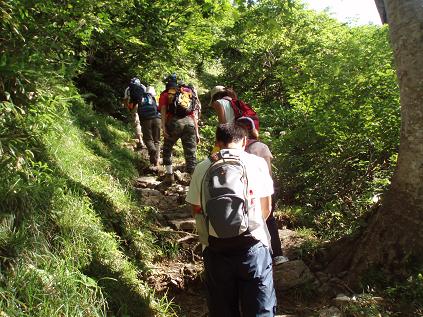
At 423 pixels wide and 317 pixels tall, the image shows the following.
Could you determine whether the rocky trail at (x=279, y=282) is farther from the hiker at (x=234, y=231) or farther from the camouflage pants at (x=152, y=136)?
the camouflage pants at (x=152, y=136)

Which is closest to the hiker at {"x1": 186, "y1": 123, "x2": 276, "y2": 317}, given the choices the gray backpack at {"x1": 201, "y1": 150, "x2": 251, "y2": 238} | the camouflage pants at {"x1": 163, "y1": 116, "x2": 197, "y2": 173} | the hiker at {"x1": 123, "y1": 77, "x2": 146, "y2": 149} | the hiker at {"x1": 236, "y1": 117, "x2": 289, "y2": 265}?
the gray backpack at {"x1": 201, "y1": 150, "x2": 251, "y2": 238}

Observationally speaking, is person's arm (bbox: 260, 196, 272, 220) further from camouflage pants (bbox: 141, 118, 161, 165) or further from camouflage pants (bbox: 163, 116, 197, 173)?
camouflage pants (bbox: 141, 118, 161, 165)

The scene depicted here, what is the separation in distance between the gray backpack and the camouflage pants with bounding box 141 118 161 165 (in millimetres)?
5685

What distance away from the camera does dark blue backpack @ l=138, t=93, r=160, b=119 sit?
8.45 metres

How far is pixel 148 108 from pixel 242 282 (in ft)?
20.5

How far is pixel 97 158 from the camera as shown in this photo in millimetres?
6582

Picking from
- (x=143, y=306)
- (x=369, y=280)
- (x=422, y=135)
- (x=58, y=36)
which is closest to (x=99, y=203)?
(x=143, y=306)

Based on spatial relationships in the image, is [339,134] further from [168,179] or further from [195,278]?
[195,278]

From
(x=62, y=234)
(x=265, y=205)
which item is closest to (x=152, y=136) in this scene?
(x=62, y=234)

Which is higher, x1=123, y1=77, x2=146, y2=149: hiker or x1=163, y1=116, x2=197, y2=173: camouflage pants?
x1=123, y1=77, x2=146, y2=149: hiker

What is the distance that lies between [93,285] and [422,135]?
327 cm

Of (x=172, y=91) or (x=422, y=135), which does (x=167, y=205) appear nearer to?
(x=172, y=91)

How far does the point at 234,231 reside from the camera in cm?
260

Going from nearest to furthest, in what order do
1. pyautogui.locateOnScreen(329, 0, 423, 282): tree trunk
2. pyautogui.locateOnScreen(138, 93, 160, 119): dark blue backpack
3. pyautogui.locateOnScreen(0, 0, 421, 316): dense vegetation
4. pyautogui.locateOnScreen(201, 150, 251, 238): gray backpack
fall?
pyautogui.locateOnScreen(201, 150, 251, 238): gray backpack < pyautogui.locateOnScreen(0, 0, 421, 316): dense vegetation < pyautogui.locateOnScreen(329, 0, 423, 282): tree trunk < pyautogui.locateOnScreen(138, 93, 160, 119): dark blue backpack
